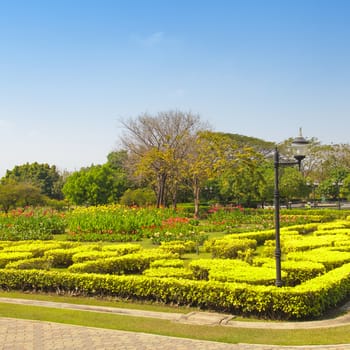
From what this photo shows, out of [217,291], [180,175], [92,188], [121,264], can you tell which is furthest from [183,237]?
[92,188]

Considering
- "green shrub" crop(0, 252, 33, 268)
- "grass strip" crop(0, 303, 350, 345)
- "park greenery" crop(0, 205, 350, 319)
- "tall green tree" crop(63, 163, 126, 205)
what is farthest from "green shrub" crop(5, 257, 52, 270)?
"tall green tree" crop(63, 163, 126, 205)

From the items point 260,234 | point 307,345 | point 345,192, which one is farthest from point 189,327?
point 345,192

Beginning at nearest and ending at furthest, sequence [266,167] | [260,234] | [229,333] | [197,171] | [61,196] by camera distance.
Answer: [229,333] → [260,234] → [197,171] → [266,167] → [61,196]

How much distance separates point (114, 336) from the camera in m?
6.74

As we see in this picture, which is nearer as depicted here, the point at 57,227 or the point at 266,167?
the point at 57,227

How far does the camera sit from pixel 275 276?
9.08 meters

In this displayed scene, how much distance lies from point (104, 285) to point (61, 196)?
5236 cm

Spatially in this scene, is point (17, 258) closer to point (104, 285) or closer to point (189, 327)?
point (104, 285)

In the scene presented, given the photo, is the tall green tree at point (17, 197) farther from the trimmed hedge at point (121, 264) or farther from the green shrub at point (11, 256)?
the trimmed hedge at point (121, 264)

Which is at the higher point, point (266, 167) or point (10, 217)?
point (266, 167)

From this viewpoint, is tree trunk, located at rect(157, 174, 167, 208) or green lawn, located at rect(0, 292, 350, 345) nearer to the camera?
green lawn, located at rect(0, 292, 350, 345)

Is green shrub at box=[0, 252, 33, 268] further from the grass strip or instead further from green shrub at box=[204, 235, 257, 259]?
green shrub at box=[204, 235, 257, 259]

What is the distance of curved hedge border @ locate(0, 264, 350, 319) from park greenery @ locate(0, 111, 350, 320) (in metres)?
0.02

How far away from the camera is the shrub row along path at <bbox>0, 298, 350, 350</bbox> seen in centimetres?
629
